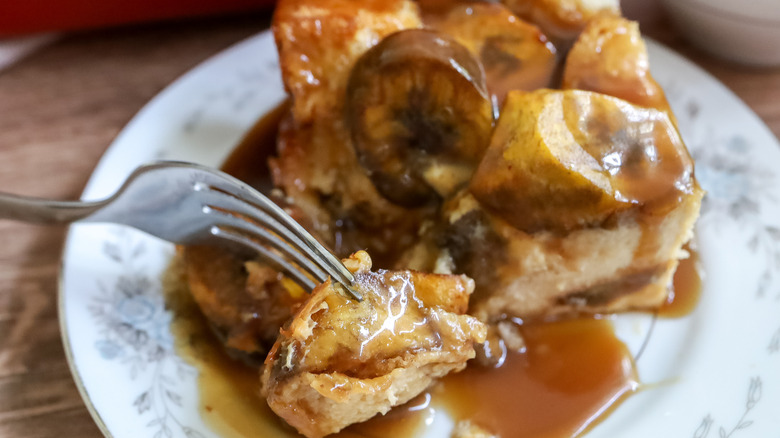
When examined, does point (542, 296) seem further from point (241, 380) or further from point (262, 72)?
point (262, 72)

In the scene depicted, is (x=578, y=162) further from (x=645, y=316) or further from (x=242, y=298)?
(x=242, y=298)

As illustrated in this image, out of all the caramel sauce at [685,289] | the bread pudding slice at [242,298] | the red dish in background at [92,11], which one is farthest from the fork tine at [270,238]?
the red dish in background at [92,11]

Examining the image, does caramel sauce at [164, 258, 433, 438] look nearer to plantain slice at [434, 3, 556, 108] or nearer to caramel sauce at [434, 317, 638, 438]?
caramel sauce at [434, 317, 638, 438]

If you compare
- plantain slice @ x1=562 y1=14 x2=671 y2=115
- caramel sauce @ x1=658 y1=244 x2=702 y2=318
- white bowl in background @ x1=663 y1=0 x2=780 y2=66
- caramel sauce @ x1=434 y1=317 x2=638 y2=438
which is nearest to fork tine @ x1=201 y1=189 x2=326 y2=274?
caramel sauce @ x1=434 y1=317 x2=638 y2=438

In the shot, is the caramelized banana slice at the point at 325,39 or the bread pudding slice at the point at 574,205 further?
the caramelized banana slice at the point at 325,39

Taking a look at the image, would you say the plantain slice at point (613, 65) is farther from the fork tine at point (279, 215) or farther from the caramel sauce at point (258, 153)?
the caramel sauce at point (258, 153)

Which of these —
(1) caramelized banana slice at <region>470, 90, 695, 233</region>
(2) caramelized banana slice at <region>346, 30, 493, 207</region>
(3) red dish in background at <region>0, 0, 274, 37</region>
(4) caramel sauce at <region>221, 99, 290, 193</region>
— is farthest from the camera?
(3) red dish in background at <region>0, 0, 274, 37</region>

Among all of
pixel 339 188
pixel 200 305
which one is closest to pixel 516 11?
pixel 339 188
